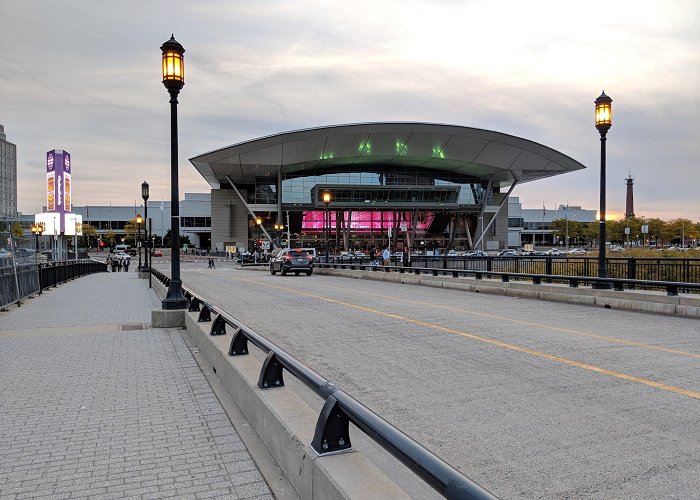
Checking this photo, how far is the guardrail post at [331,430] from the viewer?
3779mm

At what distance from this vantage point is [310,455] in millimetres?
3809

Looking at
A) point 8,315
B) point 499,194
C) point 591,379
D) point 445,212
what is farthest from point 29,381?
point 499,194

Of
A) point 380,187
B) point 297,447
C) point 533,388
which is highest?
point 380,187

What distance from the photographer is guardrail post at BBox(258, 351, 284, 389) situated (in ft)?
18.5

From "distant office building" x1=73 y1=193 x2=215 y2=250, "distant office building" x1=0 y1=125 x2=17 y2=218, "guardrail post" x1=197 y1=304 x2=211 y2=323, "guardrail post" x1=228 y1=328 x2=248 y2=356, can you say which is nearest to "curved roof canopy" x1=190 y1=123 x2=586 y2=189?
"distant office building" x1=73 y1=193 x2=215 y2=250

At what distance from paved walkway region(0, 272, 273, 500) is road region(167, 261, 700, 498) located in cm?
178

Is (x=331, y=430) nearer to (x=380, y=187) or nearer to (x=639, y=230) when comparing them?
(x=380, y=187)

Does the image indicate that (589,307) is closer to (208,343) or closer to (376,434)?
(208,343)

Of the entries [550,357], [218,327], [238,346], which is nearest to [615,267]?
[550,357]

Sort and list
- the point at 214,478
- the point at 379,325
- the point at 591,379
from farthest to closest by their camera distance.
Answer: the point at 379,325
the point at 591,379
the point at 214,478

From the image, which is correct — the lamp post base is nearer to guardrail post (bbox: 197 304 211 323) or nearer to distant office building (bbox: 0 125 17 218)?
guardrail post (bbox: 197 304 211 323)

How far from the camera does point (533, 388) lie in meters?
6.79

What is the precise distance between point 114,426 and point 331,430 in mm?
3119

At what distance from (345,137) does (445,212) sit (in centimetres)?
2803
